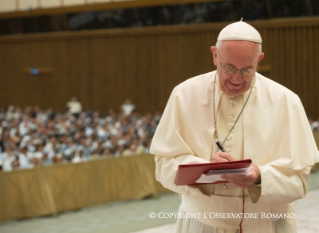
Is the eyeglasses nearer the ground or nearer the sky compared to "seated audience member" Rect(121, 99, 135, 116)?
nearer the sky

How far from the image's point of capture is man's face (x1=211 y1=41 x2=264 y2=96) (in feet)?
7.40

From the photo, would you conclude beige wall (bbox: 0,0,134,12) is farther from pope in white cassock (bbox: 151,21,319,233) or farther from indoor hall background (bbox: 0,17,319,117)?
pope in white cassock (bbox: 151,21,319,233)

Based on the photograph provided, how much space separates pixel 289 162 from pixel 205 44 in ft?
56.0

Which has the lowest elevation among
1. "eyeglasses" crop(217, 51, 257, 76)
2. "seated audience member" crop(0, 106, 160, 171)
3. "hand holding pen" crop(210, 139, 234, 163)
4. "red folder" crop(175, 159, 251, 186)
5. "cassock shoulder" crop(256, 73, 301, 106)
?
"seated audience member" crop(0, 106, 160, 171)

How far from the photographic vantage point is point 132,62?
20938 millimetres

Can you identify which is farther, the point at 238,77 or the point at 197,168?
the point at 238,77

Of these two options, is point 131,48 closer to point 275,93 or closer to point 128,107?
point 128,107

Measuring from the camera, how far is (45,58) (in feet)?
76.6

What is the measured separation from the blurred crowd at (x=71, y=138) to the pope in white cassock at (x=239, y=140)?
7.39m

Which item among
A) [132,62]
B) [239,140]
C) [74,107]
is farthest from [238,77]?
[74,107]

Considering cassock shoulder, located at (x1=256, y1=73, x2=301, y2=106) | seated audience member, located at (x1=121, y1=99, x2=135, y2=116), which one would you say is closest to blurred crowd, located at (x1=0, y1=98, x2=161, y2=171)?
seated audience member, located at (x1=121, y1=99, x2=135, y2=116)

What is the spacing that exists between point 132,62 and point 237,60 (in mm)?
18848

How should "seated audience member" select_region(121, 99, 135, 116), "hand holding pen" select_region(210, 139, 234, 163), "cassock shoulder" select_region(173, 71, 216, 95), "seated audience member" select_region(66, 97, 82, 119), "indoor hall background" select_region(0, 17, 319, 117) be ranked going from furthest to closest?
"seated audience member" select_region(66, 97, 82, 119)
"seated audience member" select_region(121, 99, 135, 116)
"indoor hall background" select_region(0, 17, 319, 117)
"cassock shoulder" select_region(173, 71, 216, 95)
"hand holding pen" select_region(210, 139, 234, 163)

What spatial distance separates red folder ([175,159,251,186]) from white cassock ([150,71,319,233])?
13cm
